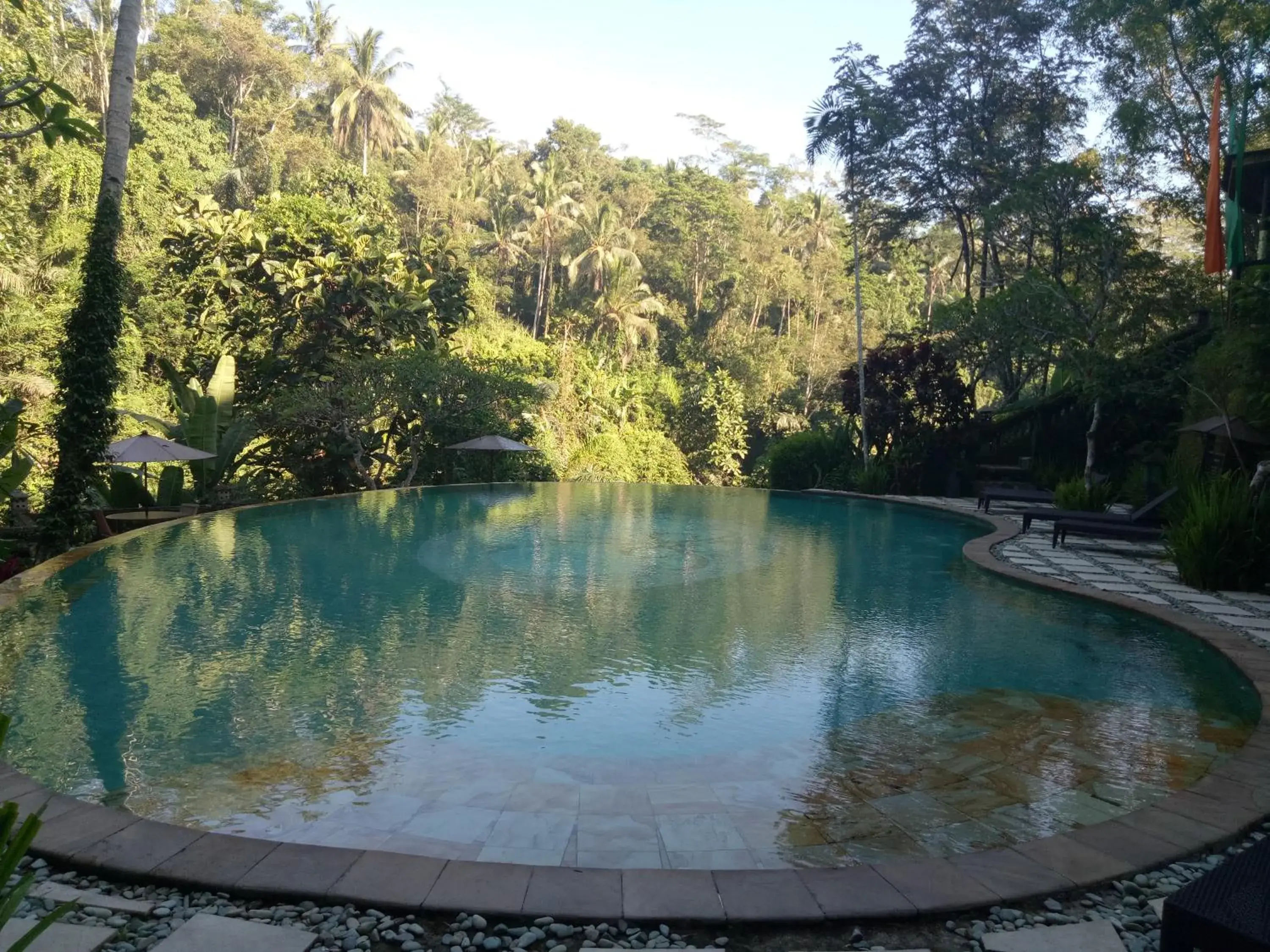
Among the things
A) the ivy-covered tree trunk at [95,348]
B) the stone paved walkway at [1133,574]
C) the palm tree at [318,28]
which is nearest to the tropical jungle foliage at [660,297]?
the ivy-covered tree trunk at [95,348]

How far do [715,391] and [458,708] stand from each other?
26.6m

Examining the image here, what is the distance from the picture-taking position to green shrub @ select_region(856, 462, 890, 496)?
18.6 m

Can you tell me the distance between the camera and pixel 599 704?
18.4 ft

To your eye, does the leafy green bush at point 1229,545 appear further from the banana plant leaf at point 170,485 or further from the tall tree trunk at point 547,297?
the tall tree trunk at point 547,297

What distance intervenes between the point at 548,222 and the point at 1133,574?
31.8 metres

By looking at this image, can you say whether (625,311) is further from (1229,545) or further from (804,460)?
(1229,545)

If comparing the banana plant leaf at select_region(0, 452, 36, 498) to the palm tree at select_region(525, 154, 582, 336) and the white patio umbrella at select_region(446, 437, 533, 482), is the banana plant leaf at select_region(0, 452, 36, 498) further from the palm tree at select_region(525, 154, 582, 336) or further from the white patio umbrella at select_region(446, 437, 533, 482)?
the palm tree at select_region(525, 154, 582, 336)

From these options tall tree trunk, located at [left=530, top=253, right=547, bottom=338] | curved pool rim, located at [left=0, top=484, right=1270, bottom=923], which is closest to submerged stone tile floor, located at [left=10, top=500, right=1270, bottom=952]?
curved pool rim, located at [left=0, top=484, right=1270, bottom=923]

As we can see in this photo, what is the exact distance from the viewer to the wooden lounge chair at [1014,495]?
14.4m

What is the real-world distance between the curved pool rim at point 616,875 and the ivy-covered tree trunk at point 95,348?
8448 mm

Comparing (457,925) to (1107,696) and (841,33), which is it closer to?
(1107,696)

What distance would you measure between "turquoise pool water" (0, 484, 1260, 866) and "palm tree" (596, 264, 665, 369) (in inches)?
1003

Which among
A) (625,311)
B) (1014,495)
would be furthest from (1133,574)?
(625,311)

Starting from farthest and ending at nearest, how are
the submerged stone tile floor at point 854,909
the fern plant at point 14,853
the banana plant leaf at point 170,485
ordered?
the banana plant leaf at point 170,485, the submerged stone tile floor at point 854,909, the fern plant at point 14,853
